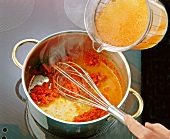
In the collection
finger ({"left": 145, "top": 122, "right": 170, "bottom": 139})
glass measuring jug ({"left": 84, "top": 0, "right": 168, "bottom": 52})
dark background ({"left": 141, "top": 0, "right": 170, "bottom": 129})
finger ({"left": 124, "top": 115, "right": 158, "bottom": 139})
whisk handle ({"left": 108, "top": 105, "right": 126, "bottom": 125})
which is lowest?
dark background ({"left": 141, "top": 0, "right": 170, "bottom": 129})

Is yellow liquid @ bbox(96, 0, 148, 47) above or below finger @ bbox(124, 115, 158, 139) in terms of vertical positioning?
above

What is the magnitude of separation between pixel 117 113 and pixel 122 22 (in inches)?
9.2

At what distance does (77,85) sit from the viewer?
1171mm

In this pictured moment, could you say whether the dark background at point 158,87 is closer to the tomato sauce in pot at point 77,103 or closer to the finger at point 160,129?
the tomato sauce in pot at point 77,103

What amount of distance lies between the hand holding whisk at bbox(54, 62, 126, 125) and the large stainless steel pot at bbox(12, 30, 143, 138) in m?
0.05

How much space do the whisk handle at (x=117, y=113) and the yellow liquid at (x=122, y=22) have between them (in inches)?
6.6

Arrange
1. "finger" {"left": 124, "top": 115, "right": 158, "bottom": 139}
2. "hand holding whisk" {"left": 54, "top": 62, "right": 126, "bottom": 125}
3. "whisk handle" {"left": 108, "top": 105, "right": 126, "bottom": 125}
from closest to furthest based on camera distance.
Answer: "finger" {"left": 124, "top": 115, "right": 158, "bottom": 139}, "whisk handle" {"left": 108, "top": 105, "right": 126, "bottom": 125}, "hand holding whisk" {"left": 54, "top": 62, "right": 126, "bottom": 125}

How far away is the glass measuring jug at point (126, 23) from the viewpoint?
100 centimetres

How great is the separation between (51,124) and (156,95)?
352 mm

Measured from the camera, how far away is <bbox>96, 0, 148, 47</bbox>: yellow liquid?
3.33 ft

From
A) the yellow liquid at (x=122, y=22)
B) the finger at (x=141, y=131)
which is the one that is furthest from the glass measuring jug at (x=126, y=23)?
the finger at (x=141, y=131)

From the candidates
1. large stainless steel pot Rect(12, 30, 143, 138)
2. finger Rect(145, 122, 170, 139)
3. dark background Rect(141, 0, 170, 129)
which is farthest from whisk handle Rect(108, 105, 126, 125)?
dark background Rect(141, 0, 170, 129)

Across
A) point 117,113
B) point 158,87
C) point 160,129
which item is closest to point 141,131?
point 160,129

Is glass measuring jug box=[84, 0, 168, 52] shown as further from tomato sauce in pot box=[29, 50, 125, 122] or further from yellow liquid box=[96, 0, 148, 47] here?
tomato sauce in pot box=[29, 50, 125, 122]
